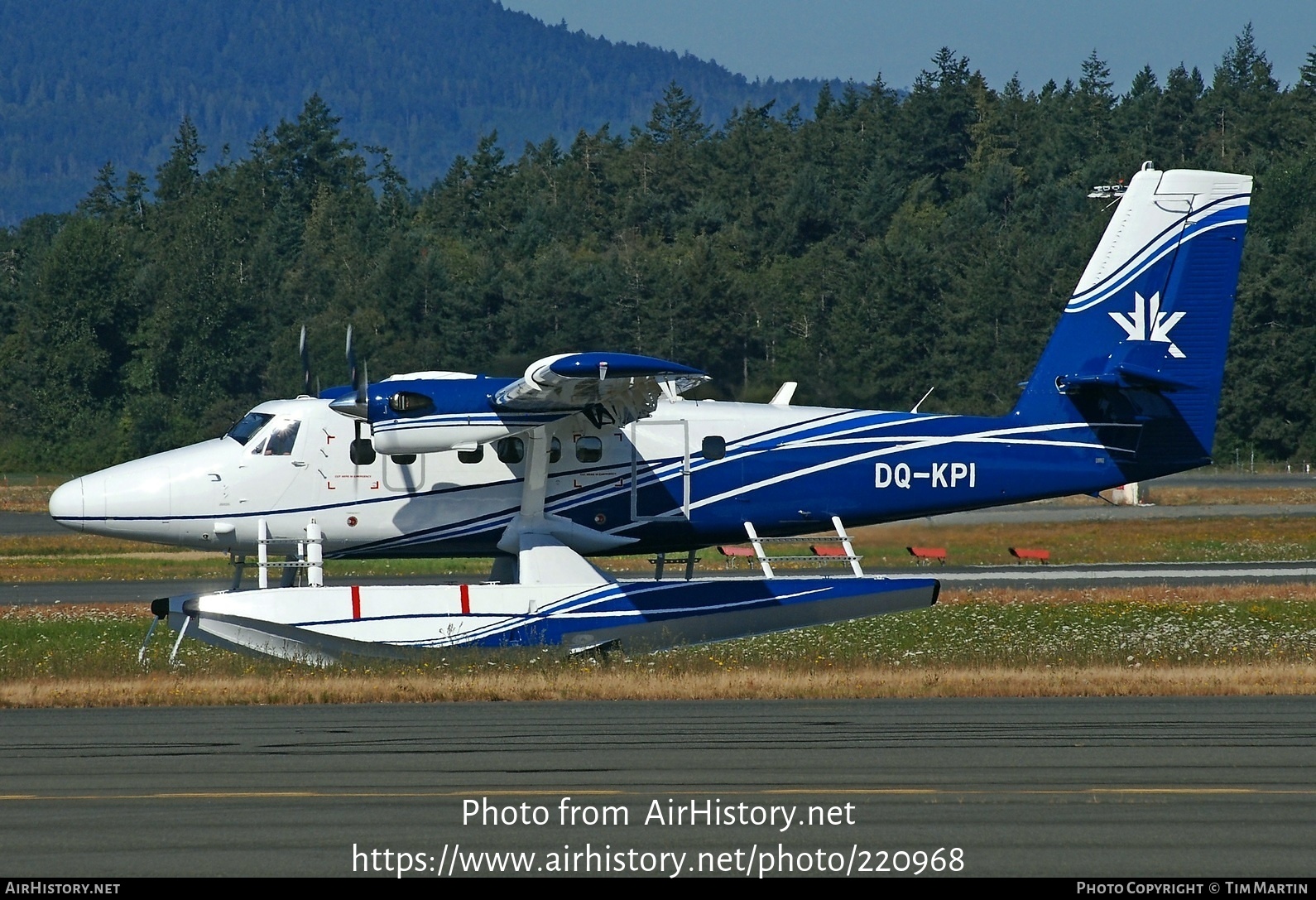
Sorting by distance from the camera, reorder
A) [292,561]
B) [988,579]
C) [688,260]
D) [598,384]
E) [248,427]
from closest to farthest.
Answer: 1. [598,384]
2. [292,561]
3. [248,427]
4. [988,579]
5. [688,260]

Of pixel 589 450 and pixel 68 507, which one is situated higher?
pixel 589 450

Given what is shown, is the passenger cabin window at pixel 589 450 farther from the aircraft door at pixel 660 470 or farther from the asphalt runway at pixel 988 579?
the asphalt runway at pixel 988 579

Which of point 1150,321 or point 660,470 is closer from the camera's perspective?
point 660,470

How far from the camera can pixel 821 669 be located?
16.5 metres

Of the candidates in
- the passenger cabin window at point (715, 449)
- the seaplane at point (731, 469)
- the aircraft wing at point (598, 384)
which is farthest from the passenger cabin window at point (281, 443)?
the passenger cabin window at point (715, 449)

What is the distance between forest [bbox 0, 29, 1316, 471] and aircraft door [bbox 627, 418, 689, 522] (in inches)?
58.7

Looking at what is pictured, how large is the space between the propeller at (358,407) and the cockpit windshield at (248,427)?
0.96 m

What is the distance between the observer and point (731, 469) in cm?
1861

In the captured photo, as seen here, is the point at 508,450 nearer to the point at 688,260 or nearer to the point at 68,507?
the point at 68,507

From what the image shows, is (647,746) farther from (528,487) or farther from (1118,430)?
(1118,430)

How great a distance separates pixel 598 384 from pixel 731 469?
260cm

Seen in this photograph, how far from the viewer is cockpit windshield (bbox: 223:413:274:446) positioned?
61.1 ft

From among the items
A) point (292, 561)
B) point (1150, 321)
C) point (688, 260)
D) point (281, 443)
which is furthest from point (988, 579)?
point (688, 260)

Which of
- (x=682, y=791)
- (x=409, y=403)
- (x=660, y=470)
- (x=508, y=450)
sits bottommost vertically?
(x=682, y=791)
